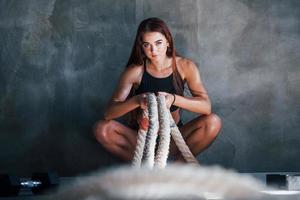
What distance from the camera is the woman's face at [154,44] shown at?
2934 mm

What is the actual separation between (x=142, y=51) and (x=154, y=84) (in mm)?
161

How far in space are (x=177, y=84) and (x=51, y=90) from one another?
98 cm

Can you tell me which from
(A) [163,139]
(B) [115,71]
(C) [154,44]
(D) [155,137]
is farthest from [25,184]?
(A) [163,139]

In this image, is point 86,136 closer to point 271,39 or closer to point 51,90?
point 51,90

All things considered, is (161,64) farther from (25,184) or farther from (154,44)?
(25,184)

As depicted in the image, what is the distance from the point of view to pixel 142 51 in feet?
10.1

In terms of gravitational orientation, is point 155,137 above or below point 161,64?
above

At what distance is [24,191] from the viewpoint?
7.47ft

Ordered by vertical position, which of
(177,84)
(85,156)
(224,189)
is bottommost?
(85,156)

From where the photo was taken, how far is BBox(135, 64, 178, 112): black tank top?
305 centimetres

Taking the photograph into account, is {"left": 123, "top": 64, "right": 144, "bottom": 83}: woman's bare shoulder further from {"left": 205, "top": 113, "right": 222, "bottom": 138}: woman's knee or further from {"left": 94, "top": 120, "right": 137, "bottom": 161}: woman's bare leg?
{"left": 205, "top": 113, "right": 222, "bottom": 138}: woman's knee

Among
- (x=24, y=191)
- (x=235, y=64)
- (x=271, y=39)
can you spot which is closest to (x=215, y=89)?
(x=235, y=64)

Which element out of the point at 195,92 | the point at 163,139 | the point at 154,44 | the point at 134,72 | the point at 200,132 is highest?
the point at 163,139

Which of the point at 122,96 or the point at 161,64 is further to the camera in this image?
the point at 161,64
